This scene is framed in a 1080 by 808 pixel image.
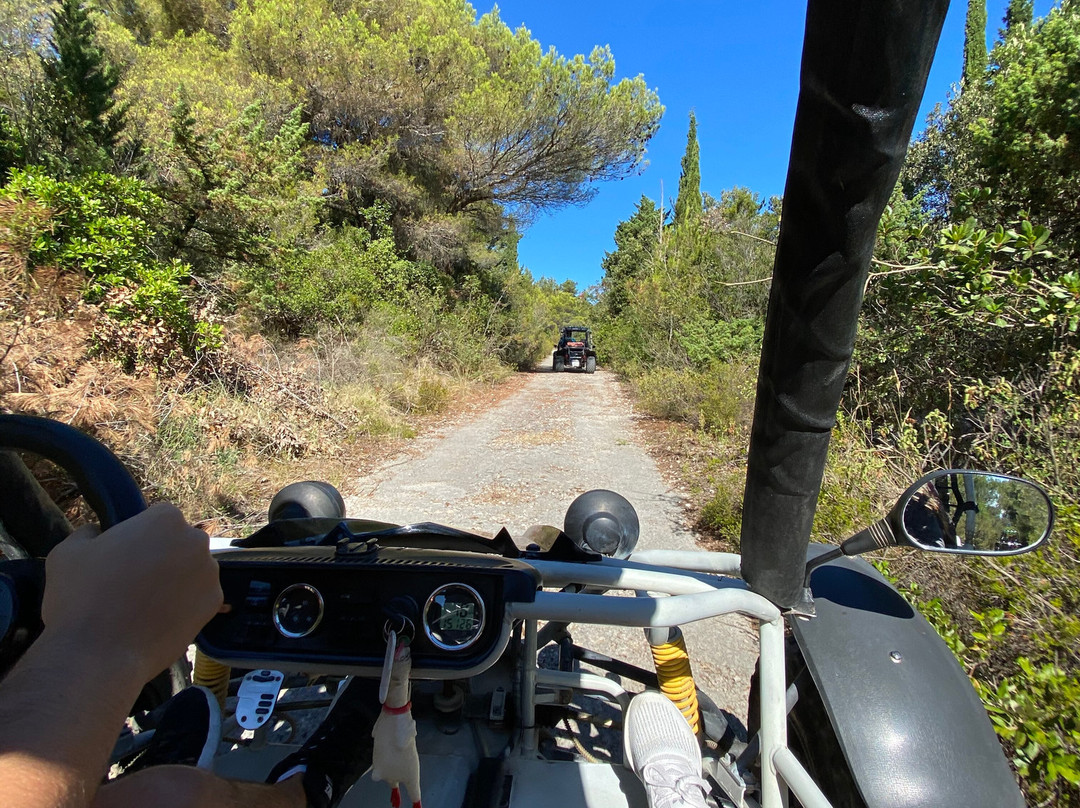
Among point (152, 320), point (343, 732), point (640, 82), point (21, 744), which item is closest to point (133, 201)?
point (152, 320)

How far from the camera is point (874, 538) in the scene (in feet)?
3.51

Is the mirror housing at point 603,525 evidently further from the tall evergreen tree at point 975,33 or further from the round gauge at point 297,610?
the tall evergreen tree at point 975,33

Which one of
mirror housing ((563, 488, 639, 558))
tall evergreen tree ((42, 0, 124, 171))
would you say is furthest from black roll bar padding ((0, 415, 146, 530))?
tall evergreen tree ((42, 0, 124, 171))

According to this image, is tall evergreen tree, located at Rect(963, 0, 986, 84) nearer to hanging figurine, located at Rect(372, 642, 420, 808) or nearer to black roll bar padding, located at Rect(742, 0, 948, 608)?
black roll bar padding, located at Rect(742, 0, 948, 608)

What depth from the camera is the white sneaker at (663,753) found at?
1.03 m

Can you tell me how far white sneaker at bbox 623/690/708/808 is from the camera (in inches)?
40.7

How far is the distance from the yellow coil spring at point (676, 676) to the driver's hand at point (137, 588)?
951 mm

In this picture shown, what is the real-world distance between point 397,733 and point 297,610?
0.33 metres

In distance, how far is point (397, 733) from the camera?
37.0 inches

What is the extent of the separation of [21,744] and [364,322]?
43.0ft

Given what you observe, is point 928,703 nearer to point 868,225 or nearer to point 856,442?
point 868,225

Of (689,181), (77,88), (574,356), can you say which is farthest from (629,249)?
(77,88)

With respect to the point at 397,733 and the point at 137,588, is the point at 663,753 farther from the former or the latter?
the point at 137,588

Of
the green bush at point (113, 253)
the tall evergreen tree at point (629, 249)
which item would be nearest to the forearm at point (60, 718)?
the green bush at point (113, 253)
